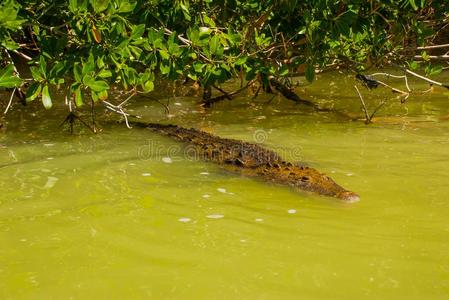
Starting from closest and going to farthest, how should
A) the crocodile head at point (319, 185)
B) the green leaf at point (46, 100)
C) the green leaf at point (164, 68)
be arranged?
the crocodile head at point (319, 185), the green leaf at point (46, 100), the green leaf at point (164, 68)

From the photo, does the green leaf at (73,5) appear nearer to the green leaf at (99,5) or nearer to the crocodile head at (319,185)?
the green leaf at (99,5)

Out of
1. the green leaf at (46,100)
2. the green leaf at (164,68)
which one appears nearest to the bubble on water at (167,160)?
the green leaf at (164,68)

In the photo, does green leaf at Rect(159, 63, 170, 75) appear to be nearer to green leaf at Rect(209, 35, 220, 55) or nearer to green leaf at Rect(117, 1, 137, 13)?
green leaf at Rect(209, 35, 220, 55)

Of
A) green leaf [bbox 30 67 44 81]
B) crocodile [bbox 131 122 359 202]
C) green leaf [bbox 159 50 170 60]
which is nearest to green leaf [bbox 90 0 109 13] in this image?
green leaf [bbox 30 67 44 81]

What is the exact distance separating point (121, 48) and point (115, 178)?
1.28 m

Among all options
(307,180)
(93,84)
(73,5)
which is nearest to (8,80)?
(93,84)

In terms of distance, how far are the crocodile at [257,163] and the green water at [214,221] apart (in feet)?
0.48

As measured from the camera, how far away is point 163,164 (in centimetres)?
596

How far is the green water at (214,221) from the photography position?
3.10m

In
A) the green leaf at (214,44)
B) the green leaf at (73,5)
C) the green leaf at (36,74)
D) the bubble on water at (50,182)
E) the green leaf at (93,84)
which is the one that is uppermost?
the green leaf at (73,5)

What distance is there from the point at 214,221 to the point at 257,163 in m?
1.66

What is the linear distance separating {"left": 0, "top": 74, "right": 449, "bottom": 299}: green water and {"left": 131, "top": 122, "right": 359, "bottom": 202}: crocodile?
147 mm

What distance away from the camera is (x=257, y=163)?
226 inches

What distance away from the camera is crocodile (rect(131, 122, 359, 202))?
4.91m
